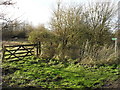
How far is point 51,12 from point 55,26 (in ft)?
5.68

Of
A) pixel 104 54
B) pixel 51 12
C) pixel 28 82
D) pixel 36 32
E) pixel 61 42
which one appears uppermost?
pixel 51 12

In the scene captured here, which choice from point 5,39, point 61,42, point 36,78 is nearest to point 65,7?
point 61,42

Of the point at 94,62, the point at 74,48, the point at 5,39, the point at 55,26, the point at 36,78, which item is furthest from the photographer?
the point at 55,26

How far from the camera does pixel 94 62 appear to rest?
8.09m

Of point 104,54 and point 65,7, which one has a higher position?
point 65,7

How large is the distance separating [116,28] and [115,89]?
9916mm

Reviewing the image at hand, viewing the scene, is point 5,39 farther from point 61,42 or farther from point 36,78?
point 61,42

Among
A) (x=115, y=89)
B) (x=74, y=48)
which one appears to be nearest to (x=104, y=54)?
(x=74, y=48)

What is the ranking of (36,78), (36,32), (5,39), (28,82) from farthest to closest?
1. (36,32)
2. (5,39)
3. (36,78)
4. (28,82)

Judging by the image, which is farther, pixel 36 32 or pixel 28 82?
pixel 36 32

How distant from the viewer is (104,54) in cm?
846

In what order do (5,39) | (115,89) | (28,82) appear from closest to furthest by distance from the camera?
(115,89) → (28,82) → (5,39)

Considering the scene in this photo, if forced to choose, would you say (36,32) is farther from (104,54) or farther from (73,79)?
(73,79)

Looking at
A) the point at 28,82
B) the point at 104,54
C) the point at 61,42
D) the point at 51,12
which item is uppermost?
the point at 51,12
